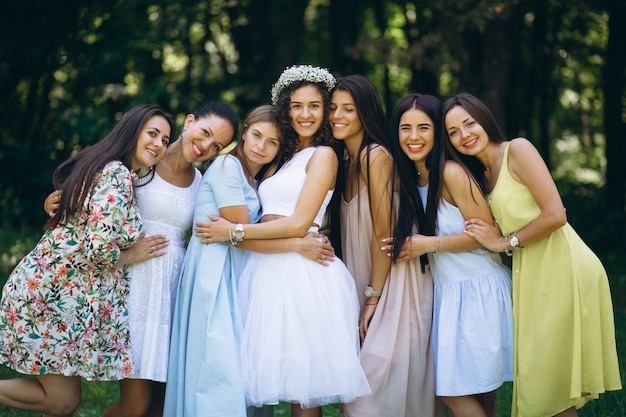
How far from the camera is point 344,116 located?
4207mm

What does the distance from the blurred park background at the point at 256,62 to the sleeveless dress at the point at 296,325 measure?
141 inches

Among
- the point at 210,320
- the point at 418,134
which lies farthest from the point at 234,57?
the point at 210,320

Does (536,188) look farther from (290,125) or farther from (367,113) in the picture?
(290,125)

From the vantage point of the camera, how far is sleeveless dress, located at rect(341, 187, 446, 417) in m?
4.00

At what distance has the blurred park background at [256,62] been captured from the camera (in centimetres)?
845

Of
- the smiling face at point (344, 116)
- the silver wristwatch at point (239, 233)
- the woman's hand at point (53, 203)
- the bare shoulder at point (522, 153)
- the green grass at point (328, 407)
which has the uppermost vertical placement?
the smiling face at point (344, 116)

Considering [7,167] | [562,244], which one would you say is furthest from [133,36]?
[562,244]

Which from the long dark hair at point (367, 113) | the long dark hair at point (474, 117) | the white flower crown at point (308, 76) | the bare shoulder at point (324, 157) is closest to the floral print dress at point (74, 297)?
the bare shoulder at point (324, 157)

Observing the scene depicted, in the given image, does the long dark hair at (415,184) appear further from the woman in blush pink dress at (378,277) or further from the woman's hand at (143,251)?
the woman's hand at (143,251)

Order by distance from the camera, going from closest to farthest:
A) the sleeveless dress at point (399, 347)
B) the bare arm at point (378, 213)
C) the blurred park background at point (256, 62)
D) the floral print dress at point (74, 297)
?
the floral print dress at point (74, 297), the sleeveless dress at point (399, 347), the bare arm at point (378, 213), the blurred park background at point (256, 62)

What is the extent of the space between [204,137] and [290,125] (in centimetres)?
51

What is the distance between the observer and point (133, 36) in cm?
855

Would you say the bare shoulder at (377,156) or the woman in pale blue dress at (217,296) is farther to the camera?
the bare shoulder at (377,156)

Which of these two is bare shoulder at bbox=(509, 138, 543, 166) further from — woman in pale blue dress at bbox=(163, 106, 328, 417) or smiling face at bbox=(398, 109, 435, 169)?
woman in pale blue dress at bbox=(163, 106, 328, 417)
